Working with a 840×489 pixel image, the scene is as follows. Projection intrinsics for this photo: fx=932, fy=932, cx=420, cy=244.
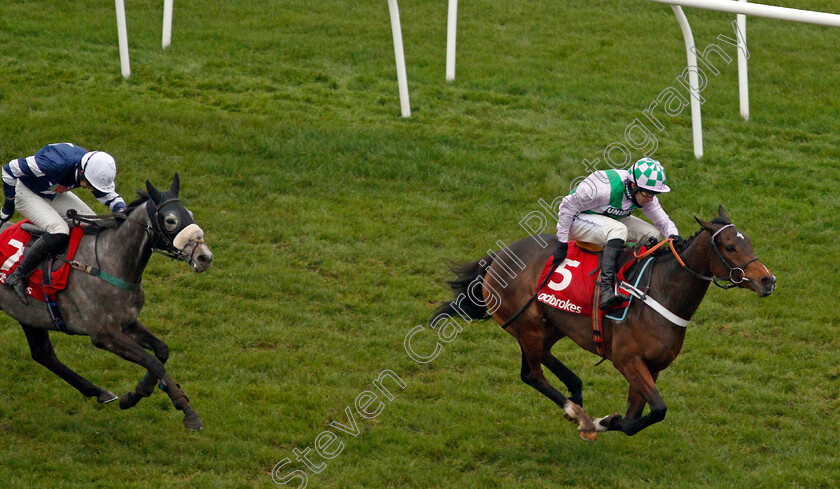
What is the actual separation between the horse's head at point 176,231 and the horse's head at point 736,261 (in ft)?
11.3

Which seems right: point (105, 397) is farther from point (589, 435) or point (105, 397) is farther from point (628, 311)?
point (628, 311)

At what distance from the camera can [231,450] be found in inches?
283

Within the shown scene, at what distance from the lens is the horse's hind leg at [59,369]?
24.8ft

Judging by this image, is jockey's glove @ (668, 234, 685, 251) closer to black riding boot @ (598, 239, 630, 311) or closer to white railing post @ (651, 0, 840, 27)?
black riding boot @ (598, 239, 630, 311)

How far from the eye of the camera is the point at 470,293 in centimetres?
798

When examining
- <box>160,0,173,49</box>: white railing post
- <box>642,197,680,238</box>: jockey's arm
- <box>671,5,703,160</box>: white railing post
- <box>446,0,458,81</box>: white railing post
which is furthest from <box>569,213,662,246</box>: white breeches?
<box>160,0,173,49</box>: white railing post

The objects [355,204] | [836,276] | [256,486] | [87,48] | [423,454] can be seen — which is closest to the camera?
[256,486]

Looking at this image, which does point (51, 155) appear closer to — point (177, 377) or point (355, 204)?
point (177, 377)

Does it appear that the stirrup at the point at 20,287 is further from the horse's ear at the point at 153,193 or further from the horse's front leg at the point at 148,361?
the horse's ear at the point at 153,193

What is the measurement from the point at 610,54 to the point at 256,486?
10800 mm

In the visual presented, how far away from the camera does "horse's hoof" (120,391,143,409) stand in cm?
717

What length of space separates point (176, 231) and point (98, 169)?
88 centimetres

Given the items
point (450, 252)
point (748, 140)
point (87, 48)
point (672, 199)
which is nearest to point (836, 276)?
point (672, 199)

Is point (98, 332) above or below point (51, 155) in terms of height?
below
